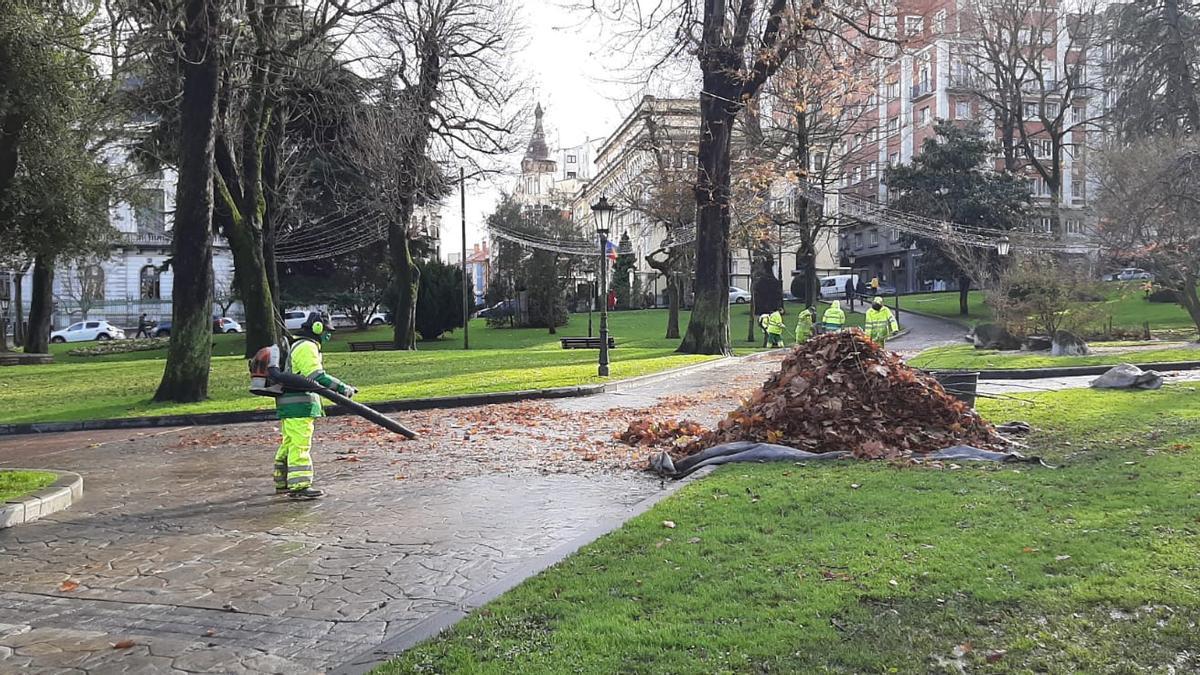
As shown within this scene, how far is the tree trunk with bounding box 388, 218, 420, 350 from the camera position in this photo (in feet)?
106

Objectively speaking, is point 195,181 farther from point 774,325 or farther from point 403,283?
point 774,325

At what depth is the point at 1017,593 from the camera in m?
4.10

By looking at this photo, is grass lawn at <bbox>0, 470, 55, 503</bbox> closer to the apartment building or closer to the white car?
the apartment building

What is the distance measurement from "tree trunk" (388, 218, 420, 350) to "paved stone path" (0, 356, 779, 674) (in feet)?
67.6

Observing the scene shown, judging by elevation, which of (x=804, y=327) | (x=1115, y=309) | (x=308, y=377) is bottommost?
(x=308, y=377)

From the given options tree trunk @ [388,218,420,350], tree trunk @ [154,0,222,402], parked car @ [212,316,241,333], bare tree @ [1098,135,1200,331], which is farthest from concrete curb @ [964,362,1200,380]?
parked car @ [212,316,241,333]

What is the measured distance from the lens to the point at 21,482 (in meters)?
8.25

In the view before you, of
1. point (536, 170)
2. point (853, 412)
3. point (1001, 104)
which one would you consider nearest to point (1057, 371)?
point (853, 412)

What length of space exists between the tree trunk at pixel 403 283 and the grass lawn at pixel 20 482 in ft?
77.5

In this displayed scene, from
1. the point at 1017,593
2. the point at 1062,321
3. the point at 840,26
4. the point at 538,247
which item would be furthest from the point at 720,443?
the point at 538,247

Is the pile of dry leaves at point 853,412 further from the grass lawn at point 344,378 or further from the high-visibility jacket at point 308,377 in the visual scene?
the grass lawn at point 344,378

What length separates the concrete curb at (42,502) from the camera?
7.14m

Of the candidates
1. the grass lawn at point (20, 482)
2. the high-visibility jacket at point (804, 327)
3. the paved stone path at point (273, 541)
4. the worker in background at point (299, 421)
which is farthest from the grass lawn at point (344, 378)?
the worker in background at point (299, 421)

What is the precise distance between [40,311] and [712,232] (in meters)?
26.7
